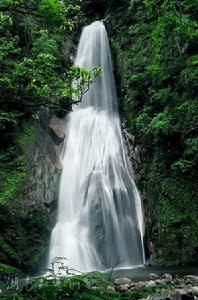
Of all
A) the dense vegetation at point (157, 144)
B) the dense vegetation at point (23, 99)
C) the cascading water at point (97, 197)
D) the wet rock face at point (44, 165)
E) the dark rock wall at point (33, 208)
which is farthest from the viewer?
the wet rock face at point (44, 165)

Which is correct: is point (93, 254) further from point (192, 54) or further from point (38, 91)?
point (38, 91)

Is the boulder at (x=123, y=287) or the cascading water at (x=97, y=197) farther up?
the cascading water at (x=97, y=197)

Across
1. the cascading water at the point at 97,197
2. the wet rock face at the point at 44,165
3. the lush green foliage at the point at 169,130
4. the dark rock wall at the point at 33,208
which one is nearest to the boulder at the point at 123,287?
the cascading water at the point at 97,197

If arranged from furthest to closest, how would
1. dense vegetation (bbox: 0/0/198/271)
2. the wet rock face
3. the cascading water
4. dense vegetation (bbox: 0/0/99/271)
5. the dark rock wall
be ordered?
the wet rock face
the cascading water
the dark rock wall
dense vegetation (bbox: 0/0/198/271)
dense vegetation (bbox: 0/0/99/271)

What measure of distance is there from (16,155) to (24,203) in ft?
7.47

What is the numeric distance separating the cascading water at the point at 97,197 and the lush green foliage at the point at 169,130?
819 mm

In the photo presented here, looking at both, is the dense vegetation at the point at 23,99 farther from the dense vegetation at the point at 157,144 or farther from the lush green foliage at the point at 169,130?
the lush green foliage at the point at 169,130

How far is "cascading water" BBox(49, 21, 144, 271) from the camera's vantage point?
44.6 ft

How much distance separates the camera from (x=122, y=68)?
2044 cm

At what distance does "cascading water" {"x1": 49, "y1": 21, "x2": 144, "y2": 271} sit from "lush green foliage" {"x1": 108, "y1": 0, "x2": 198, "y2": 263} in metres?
0.82

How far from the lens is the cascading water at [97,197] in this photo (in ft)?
44.6

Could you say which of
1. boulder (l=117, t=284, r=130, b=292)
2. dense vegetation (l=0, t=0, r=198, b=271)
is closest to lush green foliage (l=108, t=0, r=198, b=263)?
dense vegetation (l=0, t=0, r=198, b=271)

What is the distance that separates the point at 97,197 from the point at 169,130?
3.76 m

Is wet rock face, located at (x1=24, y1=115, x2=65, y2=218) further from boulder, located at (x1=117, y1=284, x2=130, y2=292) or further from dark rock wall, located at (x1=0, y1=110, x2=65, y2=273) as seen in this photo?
boulder, located at (x1=117, y1=284, x2=130, y2=292)
